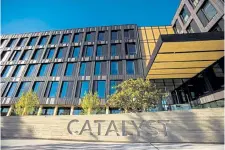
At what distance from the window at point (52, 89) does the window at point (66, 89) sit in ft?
4.07

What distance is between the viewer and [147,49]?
28469 mm

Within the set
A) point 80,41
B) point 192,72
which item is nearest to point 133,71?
point 192,72

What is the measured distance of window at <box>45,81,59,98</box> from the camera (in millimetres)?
25922

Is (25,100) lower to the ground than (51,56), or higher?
lower

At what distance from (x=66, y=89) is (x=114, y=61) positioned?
33.2ft

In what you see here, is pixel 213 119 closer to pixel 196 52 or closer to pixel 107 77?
pixel 196 52

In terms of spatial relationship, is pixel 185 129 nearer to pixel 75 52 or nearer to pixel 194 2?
pixel 194 2

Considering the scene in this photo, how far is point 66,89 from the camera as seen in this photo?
1025 inches

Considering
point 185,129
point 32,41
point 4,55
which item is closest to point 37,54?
point 32,41

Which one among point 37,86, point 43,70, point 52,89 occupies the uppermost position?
point 43,70

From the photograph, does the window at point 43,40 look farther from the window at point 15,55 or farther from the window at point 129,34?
the window at point 129,34

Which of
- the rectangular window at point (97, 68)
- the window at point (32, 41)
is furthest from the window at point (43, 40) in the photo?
the rectangular window at point (97, 68)

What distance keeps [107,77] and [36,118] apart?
53.3ft

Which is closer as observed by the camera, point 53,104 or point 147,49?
point 53,104
